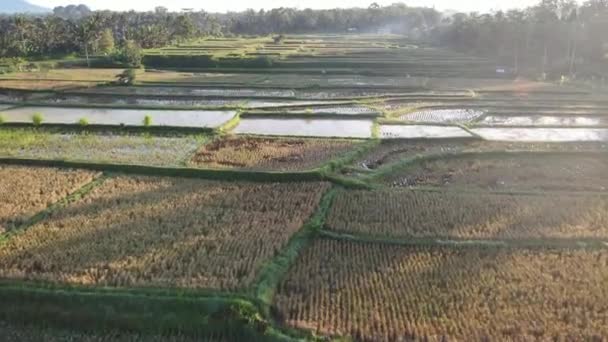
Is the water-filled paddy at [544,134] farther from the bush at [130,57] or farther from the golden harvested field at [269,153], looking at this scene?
the bush at [130,57]

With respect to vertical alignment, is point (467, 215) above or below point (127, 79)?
below

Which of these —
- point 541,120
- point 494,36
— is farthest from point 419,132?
point 494,36

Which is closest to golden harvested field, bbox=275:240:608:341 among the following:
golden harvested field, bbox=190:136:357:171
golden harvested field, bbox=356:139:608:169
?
golden harvested field, bbox=190:136:357:171

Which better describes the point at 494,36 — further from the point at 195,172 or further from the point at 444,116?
the point at 195,172

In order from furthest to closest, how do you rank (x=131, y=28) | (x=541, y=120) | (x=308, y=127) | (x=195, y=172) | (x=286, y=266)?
(x=131, y=28)
(x=541, y=120)
(x=308, y=127)
(x=195, y=172)
(x=286, y=266)

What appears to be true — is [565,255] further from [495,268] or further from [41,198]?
[41,198]

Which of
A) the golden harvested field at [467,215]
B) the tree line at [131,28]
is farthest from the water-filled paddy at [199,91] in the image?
the tree line at [131,28]
